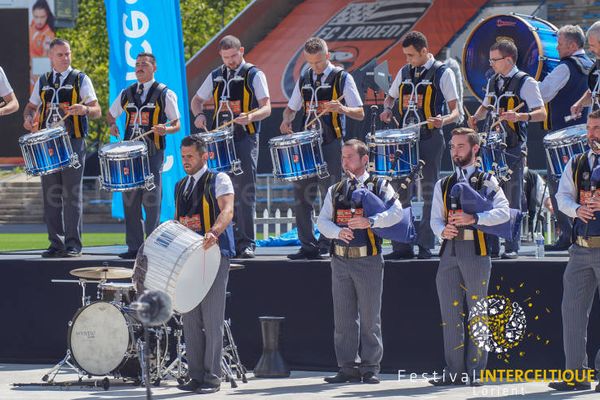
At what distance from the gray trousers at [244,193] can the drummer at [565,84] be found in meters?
2.77

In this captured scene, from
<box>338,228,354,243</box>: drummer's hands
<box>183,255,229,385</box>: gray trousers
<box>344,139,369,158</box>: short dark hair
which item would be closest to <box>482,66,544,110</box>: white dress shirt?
<box>344,139,369,158</box>: short dark hair

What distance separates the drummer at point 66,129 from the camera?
45.9ft

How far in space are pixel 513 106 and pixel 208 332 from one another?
341 centimetres

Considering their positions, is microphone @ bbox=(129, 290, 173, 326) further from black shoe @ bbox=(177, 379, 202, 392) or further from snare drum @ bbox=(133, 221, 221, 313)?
black shoe @ bbox=(177, 379, 202, 392)

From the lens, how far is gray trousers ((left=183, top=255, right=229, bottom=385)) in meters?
11.8

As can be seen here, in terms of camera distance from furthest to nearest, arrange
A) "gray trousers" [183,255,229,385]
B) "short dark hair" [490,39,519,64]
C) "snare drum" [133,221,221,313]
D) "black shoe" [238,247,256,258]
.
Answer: "black shoe" [238,247,256,258] < "short dark hair" [490,39,519,64] < "gray trousers" [183,255,229,385] < "snare drum" [133,221,221,313]

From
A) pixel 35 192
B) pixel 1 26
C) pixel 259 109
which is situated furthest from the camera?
pixel 35 192

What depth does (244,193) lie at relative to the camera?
13781 millimetres

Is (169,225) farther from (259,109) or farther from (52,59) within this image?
(52,59)

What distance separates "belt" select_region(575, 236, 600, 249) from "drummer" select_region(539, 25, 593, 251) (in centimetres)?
180

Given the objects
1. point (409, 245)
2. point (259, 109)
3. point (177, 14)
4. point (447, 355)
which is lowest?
point (447, 355)

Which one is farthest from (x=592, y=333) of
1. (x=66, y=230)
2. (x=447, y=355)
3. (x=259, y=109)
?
(x=66, y=230)

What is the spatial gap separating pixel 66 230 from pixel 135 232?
69 centimetres

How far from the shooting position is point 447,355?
1191cm
